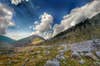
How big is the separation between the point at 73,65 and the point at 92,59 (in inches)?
887

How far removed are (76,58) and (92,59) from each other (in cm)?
1026

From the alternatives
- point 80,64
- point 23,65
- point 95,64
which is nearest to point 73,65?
point 80,64

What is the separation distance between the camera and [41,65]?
10875 centimetres

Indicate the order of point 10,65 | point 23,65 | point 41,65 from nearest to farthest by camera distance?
1. point 41,65
2. point 23,65
3. point 10,65

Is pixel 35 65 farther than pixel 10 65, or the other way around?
pixel 10 65

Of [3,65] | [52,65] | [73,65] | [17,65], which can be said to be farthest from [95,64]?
[3,65]

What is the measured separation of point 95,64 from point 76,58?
17.5 metres

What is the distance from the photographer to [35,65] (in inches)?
4291

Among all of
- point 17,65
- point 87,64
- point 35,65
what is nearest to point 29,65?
point 35,65

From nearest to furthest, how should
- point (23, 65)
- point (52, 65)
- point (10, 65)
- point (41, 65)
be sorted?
point (52, 65), point (41, 65), point (23, 65), point (10, 65)

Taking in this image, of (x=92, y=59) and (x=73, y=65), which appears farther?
(x=92, y=59)

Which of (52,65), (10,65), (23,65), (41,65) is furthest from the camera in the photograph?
(10,65)

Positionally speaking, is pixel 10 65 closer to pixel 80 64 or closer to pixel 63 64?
pixel 63 64

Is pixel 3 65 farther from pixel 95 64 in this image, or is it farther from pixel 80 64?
pixel 95 64
